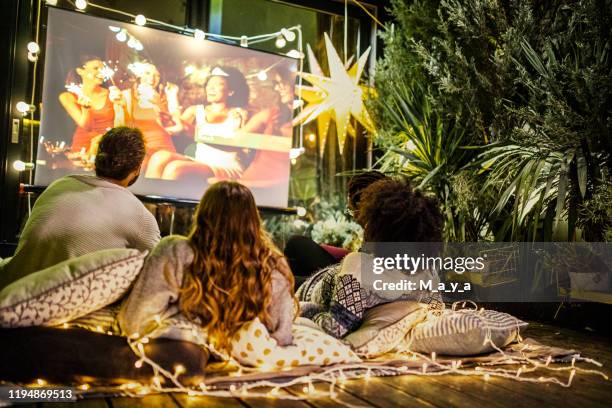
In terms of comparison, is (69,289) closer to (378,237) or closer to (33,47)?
(378,237)

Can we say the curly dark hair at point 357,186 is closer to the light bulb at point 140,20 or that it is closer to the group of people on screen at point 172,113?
the group of people on screen at point 172,113

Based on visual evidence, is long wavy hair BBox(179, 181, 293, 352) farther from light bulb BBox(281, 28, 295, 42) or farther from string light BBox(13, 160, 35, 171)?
light bulb BBox(281, 28, 295, 42)

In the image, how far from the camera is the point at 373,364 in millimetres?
2283

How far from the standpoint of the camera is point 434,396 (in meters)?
1.98

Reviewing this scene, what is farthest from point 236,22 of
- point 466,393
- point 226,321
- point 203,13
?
point 466,393

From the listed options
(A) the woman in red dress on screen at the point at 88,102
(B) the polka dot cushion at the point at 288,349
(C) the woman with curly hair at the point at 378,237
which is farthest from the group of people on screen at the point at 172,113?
(B) the polka dot cushion at the point at 288,349

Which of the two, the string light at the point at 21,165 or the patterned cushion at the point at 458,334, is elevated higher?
the string light at the point at 21,165

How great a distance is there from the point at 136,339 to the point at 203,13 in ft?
12.5

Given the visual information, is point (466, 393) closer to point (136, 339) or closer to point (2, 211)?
point (136, 339)

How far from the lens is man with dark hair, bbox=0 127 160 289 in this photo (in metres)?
2.45

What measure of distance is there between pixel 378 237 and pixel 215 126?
264 centimetres

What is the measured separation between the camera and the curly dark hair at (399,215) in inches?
96.2

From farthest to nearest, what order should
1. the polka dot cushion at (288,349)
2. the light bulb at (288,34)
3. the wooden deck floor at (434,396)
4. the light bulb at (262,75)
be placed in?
the light bulb at (288,34) → the light bulb at (262,75) → the polka dot cushion at (288,349) → the wooden deck floor at (434,396)

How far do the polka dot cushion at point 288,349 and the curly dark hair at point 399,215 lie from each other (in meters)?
0.53
